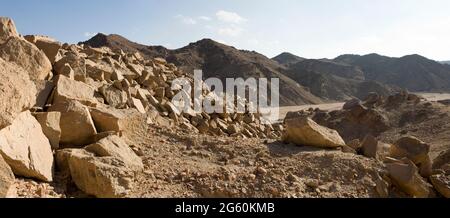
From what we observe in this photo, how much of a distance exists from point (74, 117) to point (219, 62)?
4669cm

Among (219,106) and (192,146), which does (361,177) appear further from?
(219,106)

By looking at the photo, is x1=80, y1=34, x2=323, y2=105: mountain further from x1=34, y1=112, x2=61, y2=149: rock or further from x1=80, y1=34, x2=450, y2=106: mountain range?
x1=34, y1=112, x2=61, y2=149: rock

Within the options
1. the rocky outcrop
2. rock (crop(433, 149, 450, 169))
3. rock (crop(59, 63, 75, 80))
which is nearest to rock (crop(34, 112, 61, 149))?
the rocky outcrop

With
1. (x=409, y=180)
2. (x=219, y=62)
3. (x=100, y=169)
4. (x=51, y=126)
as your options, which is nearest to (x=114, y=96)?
(x=51, y=126)

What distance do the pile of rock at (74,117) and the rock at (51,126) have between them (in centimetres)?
1

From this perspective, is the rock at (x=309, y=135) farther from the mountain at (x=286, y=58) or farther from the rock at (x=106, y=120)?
the mountain at (x=286, y=58)

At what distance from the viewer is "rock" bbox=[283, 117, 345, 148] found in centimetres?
734

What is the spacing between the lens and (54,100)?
248 inches

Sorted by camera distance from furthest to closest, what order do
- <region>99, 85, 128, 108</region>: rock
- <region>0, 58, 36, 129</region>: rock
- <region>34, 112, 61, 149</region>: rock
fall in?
<region>99, 85, 128, 108</region>: rock, <region>34, 112, 61, 149</region>: rock, <region>0, 58, 36, 129</region>: rock

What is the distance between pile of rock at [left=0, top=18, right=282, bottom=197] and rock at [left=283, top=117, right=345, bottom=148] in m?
1.93

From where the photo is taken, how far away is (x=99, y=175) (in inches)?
189

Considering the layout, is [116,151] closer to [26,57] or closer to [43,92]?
[43,92]

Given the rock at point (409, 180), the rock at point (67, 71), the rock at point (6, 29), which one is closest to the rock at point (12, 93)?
the rock at point (67, 71)

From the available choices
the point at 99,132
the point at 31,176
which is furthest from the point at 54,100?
the point at 31,176
